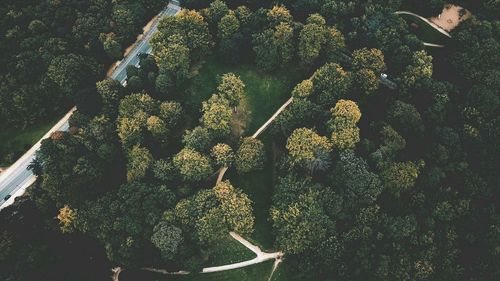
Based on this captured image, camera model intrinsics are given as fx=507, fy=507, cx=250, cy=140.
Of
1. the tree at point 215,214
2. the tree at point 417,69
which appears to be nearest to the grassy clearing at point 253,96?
the tree at point 215,214

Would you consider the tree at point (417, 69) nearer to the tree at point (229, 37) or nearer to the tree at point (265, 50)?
the tree at point (265, 50)

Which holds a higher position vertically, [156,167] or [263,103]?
[263,103]

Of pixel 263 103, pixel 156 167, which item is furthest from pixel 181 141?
pixel 263 103

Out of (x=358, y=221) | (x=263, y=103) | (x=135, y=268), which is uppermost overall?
(x=263, y=103)

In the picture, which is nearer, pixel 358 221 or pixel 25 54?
pixel 358 221

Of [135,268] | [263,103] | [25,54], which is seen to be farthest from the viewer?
[25,54]

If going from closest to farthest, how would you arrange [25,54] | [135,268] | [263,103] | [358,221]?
[358,221] < [135,268] < [263,103] < [25,54]

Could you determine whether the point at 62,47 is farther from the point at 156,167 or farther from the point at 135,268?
the point at 135,268
